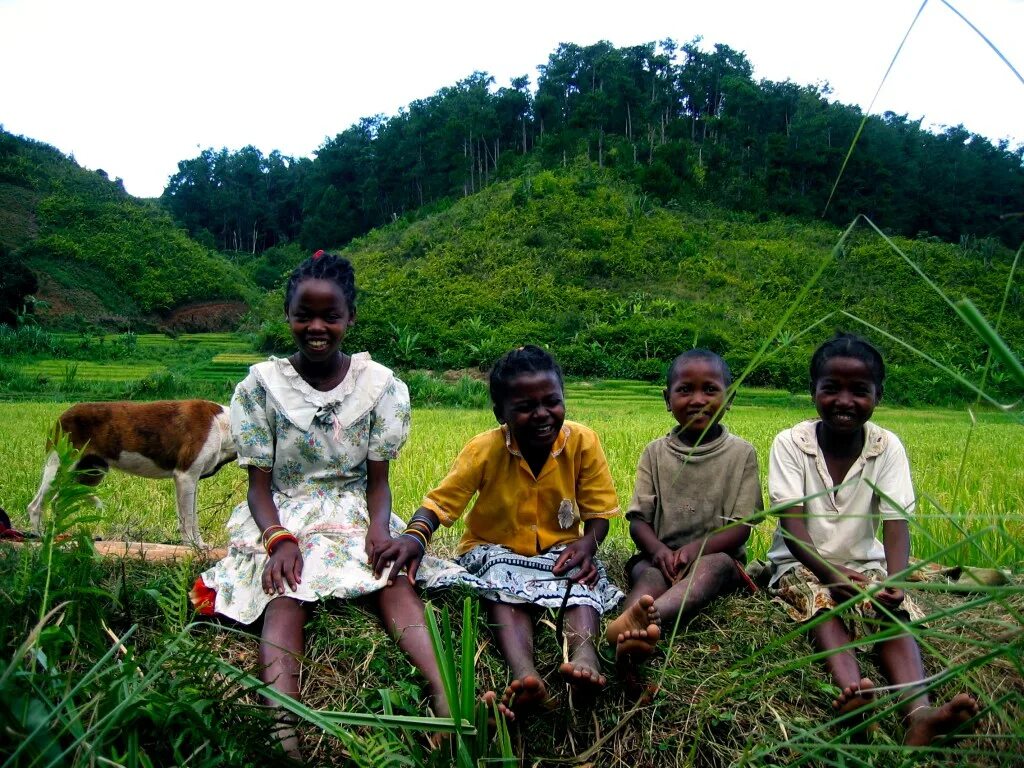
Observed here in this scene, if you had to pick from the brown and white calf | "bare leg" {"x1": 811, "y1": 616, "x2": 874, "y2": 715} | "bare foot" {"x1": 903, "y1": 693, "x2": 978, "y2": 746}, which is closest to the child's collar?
"bare leg" {"x1": 811, "y1": 616, "x2": 874, "y2": 715}

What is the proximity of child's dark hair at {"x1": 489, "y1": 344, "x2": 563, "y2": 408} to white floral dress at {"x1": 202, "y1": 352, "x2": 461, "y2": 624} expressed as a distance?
13.3 inches

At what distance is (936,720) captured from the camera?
168 centimetres

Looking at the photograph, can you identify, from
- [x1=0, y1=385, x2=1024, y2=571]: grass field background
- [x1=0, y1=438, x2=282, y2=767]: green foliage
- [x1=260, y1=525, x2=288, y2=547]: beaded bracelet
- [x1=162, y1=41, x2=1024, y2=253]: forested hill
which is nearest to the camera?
[x1=0, y1=438, x2=282, y2=767]: green foliage

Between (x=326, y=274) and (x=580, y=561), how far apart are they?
4.07 feet

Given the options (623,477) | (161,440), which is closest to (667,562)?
(161,440)

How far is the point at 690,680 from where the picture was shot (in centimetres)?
208

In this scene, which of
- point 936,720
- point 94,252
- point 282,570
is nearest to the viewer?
point 936,720

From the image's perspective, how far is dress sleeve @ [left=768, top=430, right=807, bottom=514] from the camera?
2521 mm

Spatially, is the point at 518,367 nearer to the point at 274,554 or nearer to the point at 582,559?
the point at 582,559

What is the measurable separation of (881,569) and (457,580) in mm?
1372

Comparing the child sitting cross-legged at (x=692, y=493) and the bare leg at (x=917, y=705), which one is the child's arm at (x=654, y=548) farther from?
the bare leg at (x=917, y=705)

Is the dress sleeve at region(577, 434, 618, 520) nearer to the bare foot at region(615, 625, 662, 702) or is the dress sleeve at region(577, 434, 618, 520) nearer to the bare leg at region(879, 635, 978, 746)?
the bare foot at region(615, 625, 662, 702)

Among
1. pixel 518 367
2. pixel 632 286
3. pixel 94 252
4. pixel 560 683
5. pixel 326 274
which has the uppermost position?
pixel 94 252

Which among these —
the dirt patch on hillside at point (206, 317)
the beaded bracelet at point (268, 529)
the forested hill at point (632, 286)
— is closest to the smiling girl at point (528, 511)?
the beaded bracelet at point (268, 529)
